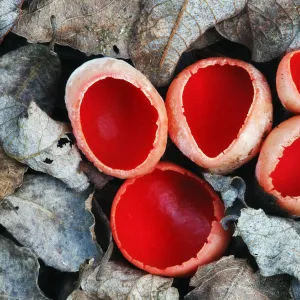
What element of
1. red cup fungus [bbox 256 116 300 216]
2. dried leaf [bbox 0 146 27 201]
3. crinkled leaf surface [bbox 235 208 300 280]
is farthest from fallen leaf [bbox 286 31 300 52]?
dried leaf [bbox 0 146 27 201]

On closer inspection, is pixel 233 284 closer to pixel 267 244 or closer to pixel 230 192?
pixel 267 244

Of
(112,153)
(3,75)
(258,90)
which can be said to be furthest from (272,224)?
(3,75)

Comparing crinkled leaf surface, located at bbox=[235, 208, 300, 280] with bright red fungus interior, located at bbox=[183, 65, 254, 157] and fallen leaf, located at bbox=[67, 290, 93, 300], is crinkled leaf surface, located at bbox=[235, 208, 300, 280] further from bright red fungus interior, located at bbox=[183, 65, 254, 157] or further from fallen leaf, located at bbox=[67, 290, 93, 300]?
fallen leaf, located at bbox=[67, 290, 93, 300]

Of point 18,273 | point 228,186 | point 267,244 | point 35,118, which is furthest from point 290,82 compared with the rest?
point 18,273

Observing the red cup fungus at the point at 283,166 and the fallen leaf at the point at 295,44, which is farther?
the fallen leaf at the point at 295,44

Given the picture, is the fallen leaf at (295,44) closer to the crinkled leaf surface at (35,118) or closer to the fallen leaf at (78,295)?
the crinkled leaf surface at (35,118)

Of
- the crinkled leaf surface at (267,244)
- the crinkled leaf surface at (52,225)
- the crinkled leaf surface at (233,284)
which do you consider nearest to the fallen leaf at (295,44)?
the crinkled leaf surface at (267,244)

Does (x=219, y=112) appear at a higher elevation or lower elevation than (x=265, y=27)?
lower
